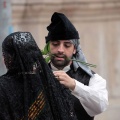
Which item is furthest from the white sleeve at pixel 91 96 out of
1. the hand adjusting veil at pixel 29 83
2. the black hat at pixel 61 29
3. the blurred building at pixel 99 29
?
the blurred building at pixel 99 29

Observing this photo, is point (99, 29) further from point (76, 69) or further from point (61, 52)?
point (61, 52)

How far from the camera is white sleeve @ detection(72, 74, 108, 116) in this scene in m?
4.03

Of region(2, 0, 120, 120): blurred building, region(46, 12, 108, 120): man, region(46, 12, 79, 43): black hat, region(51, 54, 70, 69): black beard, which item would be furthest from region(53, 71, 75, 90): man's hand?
region(2, 0, 120, 120): blurred building

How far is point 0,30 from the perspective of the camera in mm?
5457

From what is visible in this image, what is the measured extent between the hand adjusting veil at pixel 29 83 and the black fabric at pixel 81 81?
2.19 ft

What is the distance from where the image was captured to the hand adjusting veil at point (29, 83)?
3.38 m

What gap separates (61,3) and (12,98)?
7716 millimetres

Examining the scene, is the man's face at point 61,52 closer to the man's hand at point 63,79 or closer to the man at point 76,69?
the man at point 76,69

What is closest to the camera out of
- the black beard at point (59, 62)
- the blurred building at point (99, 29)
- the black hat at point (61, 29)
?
the black beard at point (59, 62)

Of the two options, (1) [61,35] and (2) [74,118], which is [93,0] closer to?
(1) [61,35]

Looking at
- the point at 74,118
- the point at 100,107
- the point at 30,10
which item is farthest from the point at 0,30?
the point at 30,10

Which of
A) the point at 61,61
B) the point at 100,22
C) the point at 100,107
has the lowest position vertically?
the point at 100,22

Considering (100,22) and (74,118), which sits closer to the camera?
(74,118)

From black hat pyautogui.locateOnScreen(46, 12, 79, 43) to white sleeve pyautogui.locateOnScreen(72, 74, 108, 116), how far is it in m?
0.41
